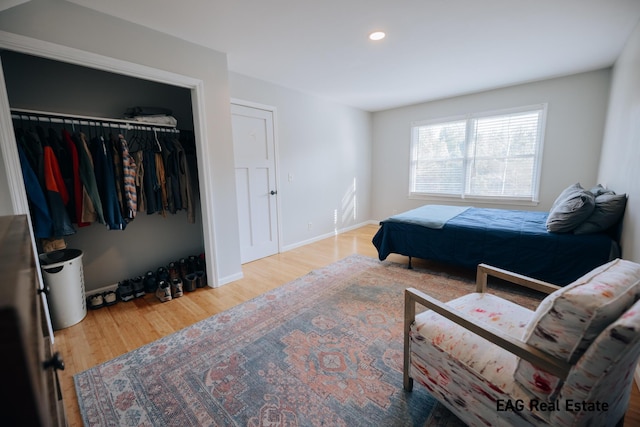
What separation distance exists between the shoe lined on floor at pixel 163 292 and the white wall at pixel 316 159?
180 cm

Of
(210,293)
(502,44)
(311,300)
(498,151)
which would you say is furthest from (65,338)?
(498,151)

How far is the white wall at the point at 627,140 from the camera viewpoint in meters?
1.96

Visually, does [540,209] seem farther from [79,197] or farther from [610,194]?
[79,197]

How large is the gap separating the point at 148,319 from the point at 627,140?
433 centimetres

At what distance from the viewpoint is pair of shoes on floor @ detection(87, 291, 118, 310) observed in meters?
2.45

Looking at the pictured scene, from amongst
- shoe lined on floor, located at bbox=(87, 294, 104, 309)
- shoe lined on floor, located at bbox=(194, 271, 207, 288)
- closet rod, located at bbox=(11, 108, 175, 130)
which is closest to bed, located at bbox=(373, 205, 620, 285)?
shoe lined on floor, located at bbox=(194, 271, 207, 288)

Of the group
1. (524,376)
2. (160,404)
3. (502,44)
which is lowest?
(160,404)

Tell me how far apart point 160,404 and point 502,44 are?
158 inches

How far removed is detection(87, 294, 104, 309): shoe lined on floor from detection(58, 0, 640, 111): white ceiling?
2.37 m

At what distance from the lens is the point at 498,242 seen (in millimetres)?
2656

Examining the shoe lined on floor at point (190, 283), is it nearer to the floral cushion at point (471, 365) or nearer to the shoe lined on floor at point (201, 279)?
the shoe lined on floor at point (201, 279)

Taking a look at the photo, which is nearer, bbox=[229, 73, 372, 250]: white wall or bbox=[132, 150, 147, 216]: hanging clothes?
bbox=[132, 150, 147, 216]: hanging clothes

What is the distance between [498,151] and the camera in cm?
421

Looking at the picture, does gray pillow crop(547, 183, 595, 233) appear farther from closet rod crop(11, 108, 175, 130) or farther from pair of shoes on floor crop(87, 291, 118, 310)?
pair of shoes on floor crop(87, 291, 118, 310)
